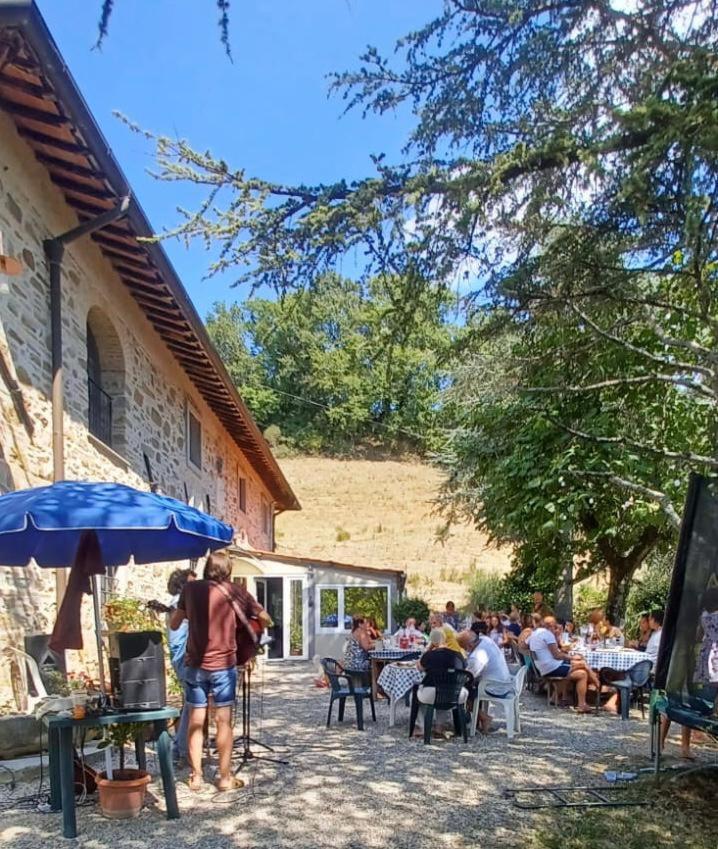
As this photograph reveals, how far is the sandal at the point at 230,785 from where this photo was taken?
5.11 meters

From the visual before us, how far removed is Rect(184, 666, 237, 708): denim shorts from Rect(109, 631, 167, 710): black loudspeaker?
33 centimetres

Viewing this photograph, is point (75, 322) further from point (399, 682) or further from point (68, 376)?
point (399, 682)

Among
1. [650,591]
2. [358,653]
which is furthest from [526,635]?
→ [650,591]

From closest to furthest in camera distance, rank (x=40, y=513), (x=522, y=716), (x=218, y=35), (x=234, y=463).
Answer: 1. (x=218, y=35)
2. (x=40, y=513)
3. (x=522, y=716)
4. (x=234, y=463)

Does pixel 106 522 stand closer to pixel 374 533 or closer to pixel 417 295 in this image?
pixel 417 295

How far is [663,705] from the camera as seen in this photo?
18.3ft

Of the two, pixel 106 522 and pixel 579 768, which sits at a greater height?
pixel 106 522

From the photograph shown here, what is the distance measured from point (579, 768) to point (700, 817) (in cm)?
140

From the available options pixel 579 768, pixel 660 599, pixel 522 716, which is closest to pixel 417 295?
pixel 579 768

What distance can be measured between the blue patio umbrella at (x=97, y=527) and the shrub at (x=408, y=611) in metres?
12.9

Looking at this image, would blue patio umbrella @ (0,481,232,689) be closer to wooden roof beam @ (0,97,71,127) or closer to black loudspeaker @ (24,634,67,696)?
black loudspeaker @ (24,634,67,696)

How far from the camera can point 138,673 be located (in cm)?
458

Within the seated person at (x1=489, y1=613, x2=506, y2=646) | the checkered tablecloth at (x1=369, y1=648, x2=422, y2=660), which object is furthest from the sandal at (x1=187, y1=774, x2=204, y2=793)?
the seated person at (x1=489, y1=613, x2=506, y2=646)

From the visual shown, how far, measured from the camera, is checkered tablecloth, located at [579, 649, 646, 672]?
9617 mm
